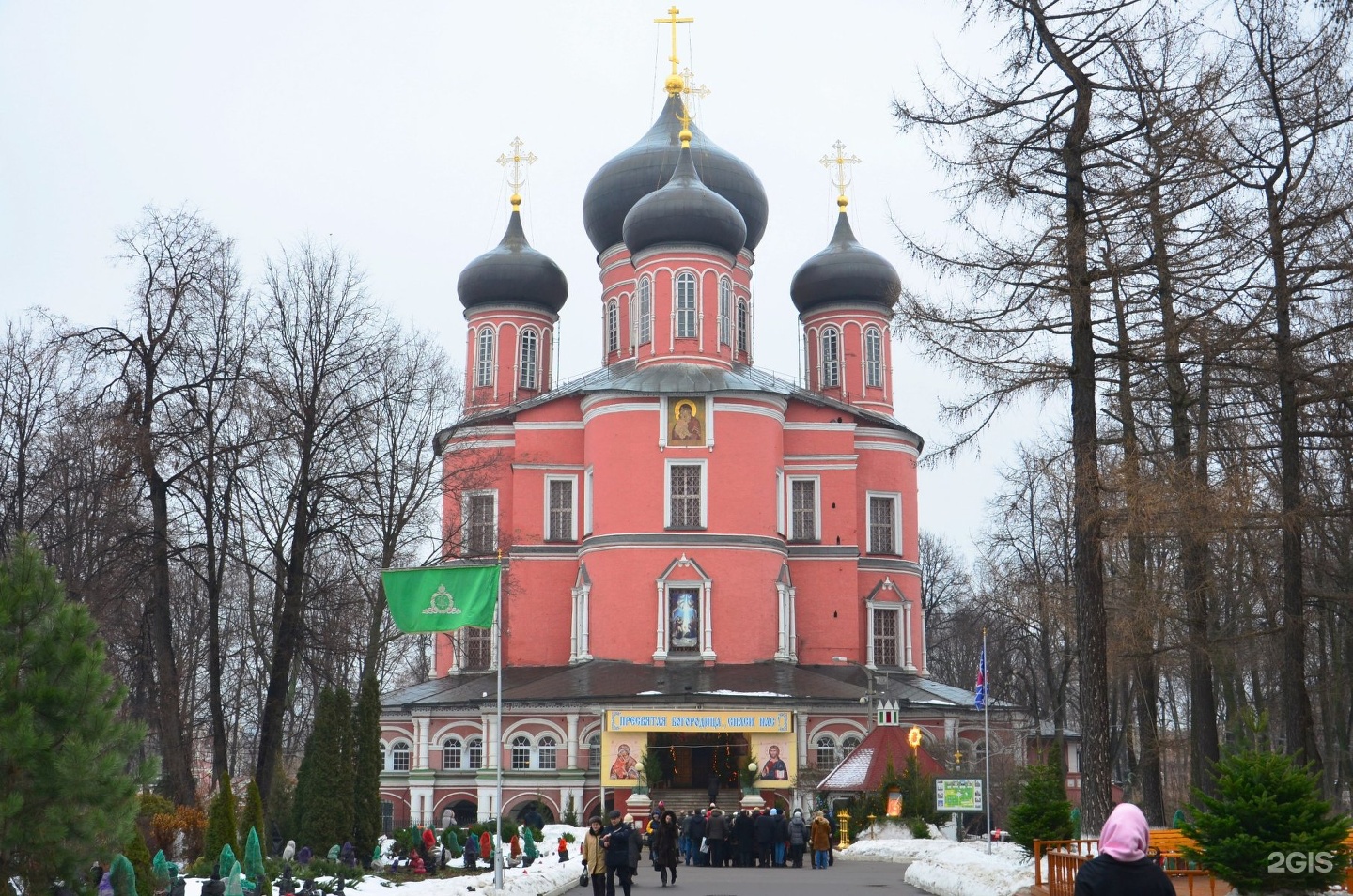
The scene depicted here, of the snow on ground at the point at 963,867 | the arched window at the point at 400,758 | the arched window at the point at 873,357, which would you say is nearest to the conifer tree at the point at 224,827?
the snow on ground at the point at 963,867

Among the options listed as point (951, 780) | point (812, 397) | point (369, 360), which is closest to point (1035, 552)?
point (812, 397)

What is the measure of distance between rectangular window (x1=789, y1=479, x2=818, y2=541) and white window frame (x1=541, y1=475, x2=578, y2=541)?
608 centimetres

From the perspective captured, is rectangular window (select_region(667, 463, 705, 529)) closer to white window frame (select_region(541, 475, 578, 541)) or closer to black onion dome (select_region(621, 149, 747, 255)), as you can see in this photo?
white window frame (select_region(541, 475, 578, 541))

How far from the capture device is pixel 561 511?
43.3 meters

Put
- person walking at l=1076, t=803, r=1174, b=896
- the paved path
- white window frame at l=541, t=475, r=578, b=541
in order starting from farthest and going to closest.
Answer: white window frame at l=541, t=475, r=578, b=541, the paved path, person walking at l=1076, t=803, r=1174, b=896

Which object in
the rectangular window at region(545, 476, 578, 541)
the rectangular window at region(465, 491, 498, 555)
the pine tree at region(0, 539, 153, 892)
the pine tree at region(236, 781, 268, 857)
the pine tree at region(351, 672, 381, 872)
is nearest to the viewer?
the pine tree at region(0, 539, 153, 892)

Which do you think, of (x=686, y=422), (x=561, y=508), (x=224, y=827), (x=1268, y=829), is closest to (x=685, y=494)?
(x=686, y=422)

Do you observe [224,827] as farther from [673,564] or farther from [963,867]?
[673,564]

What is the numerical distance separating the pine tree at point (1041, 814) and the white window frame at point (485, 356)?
30547mm

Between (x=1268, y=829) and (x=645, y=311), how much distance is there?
30.7 meters

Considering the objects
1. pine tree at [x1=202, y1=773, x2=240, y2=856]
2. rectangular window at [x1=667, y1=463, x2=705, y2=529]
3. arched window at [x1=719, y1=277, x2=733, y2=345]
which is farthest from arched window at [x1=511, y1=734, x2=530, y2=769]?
pine tree at [x1=202, y1=773, x2=240, y2=856]

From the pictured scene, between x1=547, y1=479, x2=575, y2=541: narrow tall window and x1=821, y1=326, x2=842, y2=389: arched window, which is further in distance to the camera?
x1=821, y1=326, x2=842, y2=389: arched window

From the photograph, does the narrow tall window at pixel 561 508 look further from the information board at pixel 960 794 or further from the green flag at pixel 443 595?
the green flag at pixel 443 595

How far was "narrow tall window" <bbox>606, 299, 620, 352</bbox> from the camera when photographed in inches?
1889
